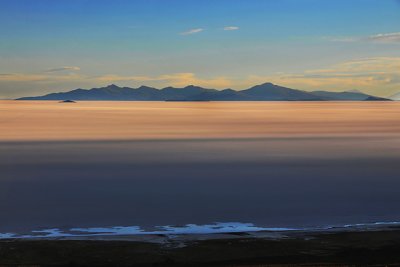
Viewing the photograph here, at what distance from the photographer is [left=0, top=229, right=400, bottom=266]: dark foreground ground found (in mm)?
5164

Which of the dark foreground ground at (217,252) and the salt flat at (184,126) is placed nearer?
the dark foreground ground at (217,252)

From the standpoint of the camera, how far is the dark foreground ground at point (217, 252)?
516cm

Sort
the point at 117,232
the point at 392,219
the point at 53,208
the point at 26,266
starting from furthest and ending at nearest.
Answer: the point at 53,208
the point at 392,219
the point at 117,232
the point at 26,266

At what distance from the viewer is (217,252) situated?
5.48 m

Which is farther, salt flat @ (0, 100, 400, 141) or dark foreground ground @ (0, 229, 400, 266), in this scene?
salt flat @ (0, 100, 400, 141)

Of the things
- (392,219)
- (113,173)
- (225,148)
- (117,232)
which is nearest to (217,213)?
(117,232)

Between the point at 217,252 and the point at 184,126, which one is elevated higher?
the point at 217,252

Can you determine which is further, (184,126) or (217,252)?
(184,126)

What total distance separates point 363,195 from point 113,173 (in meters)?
5.45

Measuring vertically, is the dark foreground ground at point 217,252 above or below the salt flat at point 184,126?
above

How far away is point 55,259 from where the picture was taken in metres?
5.23

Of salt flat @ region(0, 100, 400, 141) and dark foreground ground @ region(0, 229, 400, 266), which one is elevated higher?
dark foreground ground @ region(0, 229, 400, 266)

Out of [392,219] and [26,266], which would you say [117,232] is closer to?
[26,266]

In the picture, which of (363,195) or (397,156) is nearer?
(363,195)
